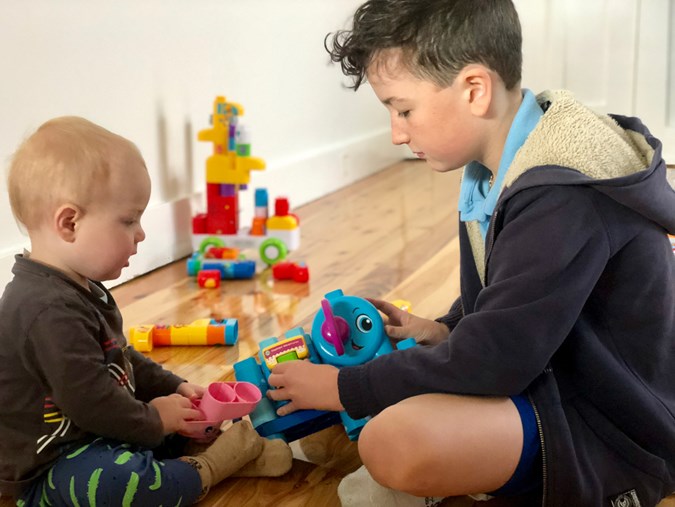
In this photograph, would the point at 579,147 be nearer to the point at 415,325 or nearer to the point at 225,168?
the point at 415,325

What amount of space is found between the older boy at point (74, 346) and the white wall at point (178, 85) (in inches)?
24.3

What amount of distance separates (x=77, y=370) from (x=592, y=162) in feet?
2.11

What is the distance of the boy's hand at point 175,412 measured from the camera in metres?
1.16

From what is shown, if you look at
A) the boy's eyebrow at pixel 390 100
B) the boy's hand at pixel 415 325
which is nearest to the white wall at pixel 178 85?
the boy's eyebrow at pixel 390 100

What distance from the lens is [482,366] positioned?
984mm

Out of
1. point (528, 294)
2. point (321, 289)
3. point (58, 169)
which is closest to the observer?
point (528, 294)

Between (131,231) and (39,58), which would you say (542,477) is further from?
(39,58)

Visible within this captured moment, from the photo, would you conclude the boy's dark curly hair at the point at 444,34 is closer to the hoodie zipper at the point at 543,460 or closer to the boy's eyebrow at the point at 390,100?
the boy's eyebrow at the point at 390,100

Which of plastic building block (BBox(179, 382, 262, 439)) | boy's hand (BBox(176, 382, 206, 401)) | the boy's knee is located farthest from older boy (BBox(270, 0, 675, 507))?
boy's hand (BBox(176, 382, 206, 401))

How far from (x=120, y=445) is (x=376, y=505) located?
0.33 m

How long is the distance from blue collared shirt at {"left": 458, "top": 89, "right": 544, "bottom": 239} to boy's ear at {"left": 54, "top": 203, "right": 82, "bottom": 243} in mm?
527

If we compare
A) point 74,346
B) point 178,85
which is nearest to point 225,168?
point 178,85

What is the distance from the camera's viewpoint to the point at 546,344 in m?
0.97

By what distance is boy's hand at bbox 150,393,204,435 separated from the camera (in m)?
1.16
